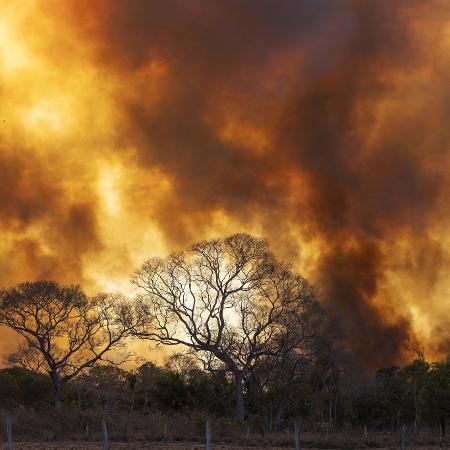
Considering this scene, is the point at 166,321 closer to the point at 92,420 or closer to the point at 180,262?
the point at 180,262

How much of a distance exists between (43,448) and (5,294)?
28909 millimetres

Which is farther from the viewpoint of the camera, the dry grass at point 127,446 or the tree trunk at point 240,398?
the tree trunk at point 240,398

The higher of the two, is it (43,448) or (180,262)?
(180,262)

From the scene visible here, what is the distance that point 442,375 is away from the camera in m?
61.6

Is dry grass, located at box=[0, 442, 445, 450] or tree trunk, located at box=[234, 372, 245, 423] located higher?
tree trunk, located at box=[234, 372, 245, 423]

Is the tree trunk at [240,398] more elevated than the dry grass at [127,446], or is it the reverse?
the tree trunk at [240,398]

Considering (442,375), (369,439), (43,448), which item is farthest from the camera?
(442,375)

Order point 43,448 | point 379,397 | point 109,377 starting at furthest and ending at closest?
point 109,377, point 379,397, point 43,448

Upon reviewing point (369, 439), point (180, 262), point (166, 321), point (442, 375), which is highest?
point (180, 262)

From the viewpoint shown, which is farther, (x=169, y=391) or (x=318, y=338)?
(x=169, y=391)

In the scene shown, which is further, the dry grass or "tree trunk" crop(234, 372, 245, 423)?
"tree trunk" crop(234, 372, 245, 423)

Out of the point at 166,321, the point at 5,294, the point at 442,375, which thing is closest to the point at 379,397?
the point at 442,375

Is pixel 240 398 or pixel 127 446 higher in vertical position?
pixel 240 398

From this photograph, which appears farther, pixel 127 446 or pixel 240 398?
pixel 240 398
